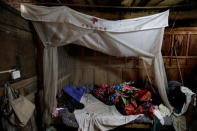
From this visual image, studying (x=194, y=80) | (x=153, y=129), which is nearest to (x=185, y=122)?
(x=153, y=129)

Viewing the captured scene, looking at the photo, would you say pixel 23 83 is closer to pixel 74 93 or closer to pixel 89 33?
pixel 74 93

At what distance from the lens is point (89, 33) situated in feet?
4.70

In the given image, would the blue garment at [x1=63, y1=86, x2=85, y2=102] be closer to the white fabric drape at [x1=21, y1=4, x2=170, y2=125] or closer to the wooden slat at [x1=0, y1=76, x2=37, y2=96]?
the white fabric drape at [x1=21, y1=4, x2=170, y2=125]

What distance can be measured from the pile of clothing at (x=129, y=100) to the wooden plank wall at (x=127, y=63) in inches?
16.9

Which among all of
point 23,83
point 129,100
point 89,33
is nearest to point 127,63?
point 129,100

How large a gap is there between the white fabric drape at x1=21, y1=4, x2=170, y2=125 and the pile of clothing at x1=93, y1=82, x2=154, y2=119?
331mm

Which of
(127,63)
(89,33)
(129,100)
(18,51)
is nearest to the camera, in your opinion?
(18,51)

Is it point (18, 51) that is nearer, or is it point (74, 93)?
point (18, 51)

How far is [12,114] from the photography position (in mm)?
911

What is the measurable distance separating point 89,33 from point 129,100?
132cm

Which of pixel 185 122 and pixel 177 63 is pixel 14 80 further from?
pixel 177 63

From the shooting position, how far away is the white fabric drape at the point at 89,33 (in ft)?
4.21

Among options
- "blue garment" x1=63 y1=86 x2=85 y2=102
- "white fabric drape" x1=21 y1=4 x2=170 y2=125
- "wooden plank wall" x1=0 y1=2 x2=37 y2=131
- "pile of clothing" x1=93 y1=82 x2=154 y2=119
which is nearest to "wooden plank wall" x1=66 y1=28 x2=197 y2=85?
"blue garment" x1=63 y1=86 x2=85 y2=102

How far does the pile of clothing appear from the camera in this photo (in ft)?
5.04
